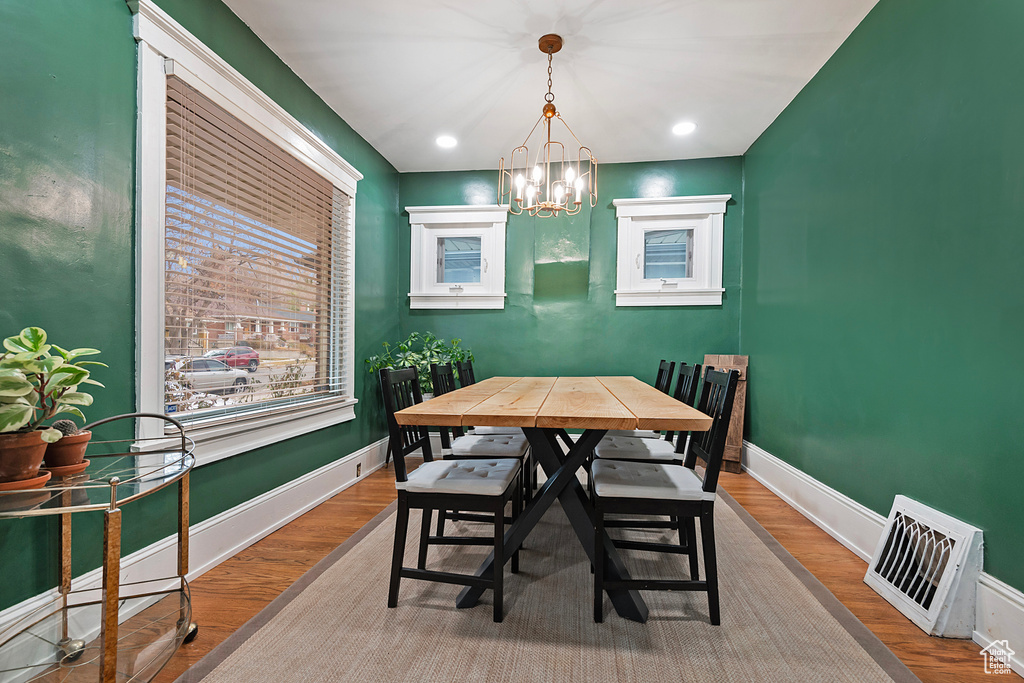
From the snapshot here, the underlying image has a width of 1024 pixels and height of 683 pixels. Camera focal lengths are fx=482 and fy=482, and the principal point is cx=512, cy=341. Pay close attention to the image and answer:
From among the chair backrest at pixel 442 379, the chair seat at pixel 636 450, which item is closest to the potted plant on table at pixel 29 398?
the chair backrest at pixel 442 379

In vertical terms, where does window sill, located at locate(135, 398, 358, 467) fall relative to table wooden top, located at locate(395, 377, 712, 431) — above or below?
below

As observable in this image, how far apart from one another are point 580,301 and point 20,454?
12.1ft

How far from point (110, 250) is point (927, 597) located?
10.4 ft

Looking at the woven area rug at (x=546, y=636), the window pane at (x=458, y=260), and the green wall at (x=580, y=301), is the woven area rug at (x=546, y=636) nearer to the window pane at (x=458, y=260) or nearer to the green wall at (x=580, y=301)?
the green wall at (x=580, y=301)

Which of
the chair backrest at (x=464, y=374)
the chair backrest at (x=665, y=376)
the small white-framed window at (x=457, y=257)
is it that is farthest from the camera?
the small white-framed window at (x=457, y=257)

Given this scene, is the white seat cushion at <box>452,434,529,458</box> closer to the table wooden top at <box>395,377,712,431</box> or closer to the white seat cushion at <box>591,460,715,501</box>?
the table wooden top at <box>395,377,712,431</box>

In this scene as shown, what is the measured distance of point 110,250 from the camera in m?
1.73

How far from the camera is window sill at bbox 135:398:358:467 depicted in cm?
210

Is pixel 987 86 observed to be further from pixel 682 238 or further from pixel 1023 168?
pixel 682 238

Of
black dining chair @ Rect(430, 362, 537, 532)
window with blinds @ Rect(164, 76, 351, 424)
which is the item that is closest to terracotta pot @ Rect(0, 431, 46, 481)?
window with blinds @ Rect(164, 76, 351, 424)

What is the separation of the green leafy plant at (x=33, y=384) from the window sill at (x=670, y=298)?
368 cm

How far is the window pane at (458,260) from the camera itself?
4465 mm

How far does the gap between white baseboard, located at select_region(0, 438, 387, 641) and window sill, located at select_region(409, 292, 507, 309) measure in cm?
153

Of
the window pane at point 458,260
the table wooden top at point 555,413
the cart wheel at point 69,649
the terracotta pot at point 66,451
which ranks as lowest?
the cart wheel at point 69,649
